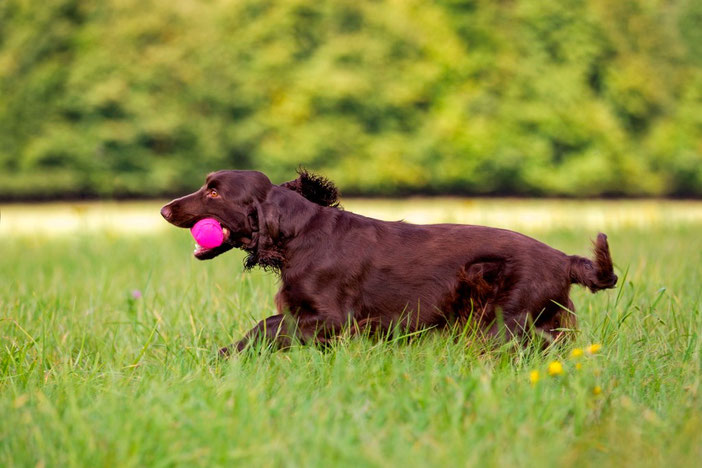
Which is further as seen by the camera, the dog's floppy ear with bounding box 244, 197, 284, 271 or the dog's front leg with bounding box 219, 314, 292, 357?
the dog's floppy ear with bounding box 244, 197, 284, 271

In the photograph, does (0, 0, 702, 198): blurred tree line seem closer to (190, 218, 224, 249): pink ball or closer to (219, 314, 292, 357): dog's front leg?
A: (190, 218, 224, 249): pink ball

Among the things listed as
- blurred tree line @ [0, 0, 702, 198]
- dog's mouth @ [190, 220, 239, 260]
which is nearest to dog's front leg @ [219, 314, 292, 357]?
dog's mouth @ [190, 220, 239, 260]

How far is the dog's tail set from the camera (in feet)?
11.1

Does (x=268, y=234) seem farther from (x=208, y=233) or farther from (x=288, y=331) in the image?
(x=288, y=331)

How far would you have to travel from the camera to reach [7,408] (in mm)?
2605

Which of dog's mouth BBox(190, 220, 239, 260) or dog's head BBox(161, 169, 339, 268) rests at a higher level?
dog's head BBox(161, 169, 339, 268)

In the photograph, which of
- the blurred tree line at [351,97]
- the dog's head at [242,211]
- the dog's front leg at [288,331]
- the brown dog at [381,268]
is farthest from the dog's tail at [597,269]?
the blurred tree line at [351,97]

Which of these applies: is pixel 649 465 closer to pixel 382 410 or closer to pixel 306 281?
pixel 382 410

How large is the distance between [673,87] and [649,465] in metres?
21.8

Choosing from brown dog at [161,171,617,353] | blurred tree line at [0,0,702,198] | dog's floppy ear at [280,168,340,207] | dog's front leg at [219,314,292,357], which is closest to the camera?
dog's front leg at [219,314,292,357]

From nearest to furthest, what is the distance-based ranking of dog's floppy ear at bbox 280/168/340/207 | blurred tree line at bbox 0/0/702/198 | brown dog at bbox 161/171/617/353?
brown dog at bbox 161/171/617/353, dog's floppy ear at bbox 280/168/340/207, blurred tree line at bbox 0/0/702/198

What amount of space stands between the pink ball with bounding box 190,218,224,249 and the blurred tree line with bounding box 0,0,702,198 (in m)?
16.5

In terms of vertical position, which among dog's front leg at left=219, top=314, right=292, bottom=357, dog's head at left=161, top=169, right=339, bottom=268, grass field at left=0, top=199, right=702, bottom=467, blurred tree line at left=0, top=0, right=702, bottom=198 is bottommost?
grass field at left=0, top=199, right=702, bottom=467

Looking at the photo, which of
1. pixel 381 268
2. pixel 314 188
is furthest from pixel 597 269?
pixel 314 188
